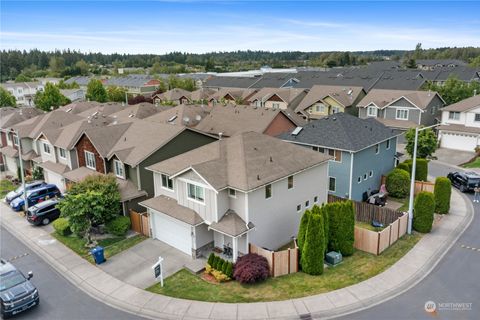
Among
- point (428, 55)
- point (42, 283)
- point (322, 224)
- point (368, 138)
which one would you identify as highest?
point (428, 55)

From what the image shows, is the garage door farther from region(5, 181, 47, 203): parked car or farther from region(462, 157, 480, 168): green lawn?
region(462, 157, 480, 168): green lawn

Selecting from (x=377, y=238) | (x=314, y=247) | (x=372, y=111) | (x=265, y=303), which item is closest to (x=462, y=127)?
(x=372, y=111)

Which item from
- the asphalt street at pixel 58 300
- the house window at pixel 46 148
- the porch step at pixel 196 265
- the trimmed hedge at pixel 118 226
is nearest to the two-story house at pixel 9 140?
the house window at pixel 46 148

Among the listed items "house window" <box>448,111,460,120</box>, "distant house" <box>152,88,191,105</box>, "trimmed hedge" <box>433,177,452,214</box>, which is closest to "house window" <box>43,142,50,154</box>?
"trimmed hedge" <box>433,177,452,214</box>

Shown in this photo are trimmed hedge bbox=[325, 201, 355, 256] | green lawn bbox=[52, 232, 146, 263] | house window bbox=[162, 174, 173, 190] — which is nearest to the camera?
trimmed hedge bbox=[325, 201, 355, 256]

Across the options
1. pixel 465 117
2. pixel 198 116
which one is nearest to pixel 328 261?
pixel 198 116

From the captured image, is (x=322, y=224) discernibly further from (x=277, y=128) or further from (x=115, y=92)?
(x=115, y=92)

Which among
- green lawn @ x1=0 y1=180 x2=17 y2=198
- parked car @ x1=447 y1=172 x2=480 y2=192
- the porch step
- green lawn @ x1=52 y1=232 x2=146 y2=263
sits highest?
parked car @ x1=447 y1=172 x2=480 y2=192
